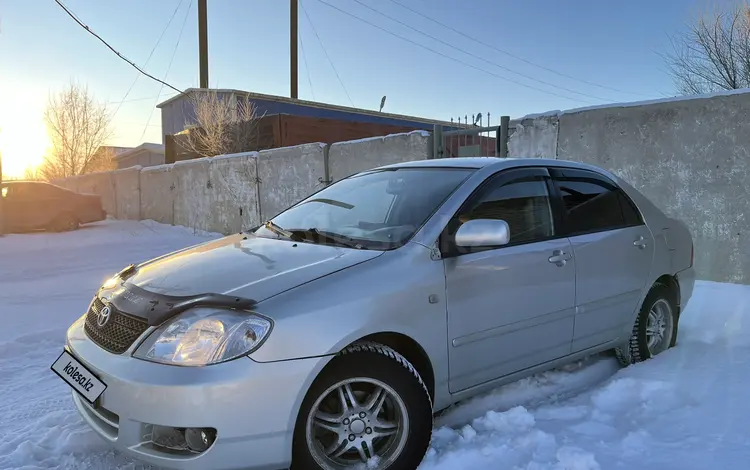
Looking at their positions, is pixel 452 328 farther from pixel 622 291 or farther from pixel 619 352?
pixel 619 352

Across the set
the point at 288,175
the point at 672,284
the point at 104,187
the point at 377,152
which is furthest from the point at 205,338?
the point at 104,187

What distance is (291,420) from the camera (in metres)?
2.04

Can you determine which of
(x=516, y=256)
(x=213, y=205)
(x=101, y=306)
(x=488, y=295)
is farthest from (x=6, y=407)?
(x=213, y=205)

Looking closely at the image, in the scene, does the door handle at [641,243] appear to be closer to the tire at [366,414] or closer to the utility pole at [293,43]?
the tire at [366,414]

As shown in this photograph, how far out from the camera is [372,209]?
10.3 feet

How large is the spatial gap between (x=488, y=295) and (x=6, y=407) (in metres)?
3.00

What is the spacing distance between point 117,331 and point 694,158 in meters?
6.20

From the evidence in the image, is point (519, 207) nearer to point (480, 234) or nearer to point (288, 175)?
point (480, 234)

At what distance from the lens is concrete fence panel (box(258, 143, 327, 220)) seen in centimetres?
1035

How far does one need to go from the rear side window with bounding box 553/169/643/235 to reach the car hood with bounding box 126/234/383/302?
1.53 metres

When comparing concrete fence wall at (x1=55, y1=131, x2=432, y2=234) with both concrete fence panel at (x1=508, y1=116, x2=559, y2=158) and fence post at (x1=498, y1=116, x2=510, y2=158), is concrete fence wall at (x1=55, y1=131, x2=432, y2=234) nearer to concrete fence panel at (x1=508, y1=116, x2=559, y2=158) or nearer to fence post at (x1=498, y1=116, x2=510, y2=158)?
fence post at (x1=498, y1=116, x2=510, y2=158)

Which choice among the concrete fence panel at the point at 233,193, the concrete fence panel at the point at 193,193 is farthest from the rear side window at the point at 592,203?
the concrete fence panel at the point at 193,193

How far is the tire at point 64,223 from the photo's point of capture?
13.5 meters

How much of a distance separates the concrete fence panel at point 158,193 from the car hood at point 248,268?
12.9 m
